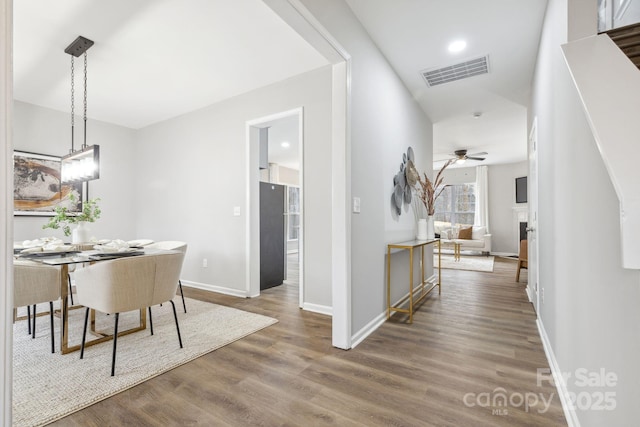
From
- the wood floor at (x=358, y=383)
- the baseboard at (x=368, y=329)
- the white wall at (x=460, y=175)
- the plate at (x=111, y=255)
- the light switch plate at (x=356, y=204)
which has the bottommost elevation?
the wood floor at (x=358, y=383)

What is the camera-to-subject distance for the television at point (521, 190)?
25.6ft

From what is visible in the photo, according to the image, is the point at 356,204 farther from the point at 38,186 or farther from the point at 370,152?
the point at 38,186

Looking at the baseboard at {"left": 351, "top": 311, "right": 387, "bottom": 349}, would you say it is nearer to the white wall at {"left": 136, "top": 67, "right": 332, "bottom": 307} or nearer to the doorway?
the white wall at {"left": 136, "top": 67, "right": 332, "bottom": 307}

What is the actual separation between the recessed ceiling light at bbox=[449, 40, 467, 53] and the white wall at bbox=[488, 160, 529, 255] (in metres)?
7.23

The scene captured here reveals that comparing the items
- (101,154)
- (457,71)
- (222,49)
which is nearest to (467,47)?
(457,71)

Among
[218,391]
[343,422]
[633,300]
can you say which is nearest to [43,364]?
[218,391]

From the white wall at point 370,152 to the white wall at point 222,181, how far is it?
0.60 m

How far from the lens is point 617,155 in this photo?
2.05ft

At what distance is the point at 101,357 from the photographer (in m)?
2.20

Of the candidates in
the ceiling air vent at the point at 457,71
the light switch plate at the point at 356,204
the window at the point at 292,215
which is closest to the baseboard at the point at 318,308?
the light switch plate at the point at 356,204

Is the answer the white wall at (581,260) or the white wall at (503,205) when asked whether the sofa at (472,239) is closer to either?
the white wall at (503,205)

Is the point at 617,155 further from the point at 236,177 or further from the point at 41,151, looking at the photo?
the point at 41,151

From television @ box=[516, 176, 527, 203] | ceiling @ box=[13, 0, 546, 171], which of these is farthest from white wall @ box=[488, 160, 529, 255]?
ceiling @ box=[13, 0, 546, 171]

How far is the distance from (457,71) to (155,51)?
3.22 metres
